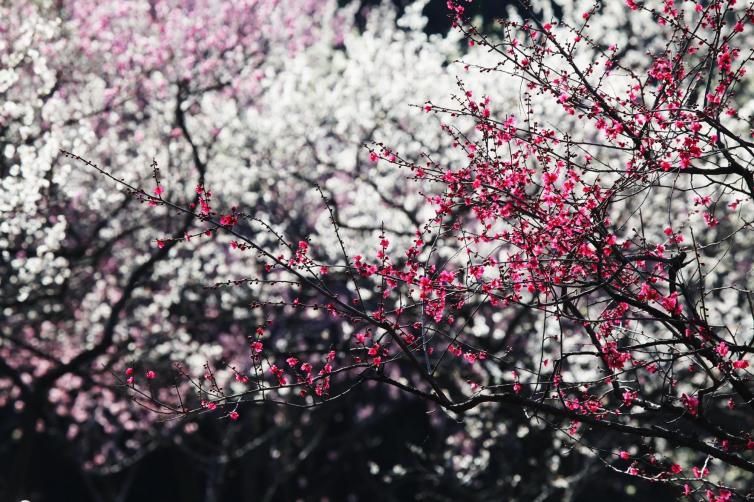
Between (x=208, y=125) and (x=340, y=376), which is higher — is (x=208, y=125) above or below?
above

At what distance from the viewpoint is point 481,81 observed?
14789mm

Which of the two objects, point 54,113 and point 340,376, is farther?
point 340,376

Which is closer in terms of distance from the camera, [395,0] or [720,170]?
[720,170]

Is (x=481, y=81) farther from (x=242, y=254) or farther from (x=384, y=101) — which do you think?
(x=242, y=254)

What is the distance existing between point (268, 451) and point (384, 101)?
1022 cm

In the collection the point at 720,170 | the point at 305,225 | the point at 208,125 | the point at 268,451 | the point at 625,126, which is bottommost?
the point at 720,170

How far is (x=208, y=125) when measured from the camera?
15453 mm

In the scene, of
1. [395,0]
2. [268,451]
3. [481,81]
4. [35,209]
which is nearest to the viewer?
[35,209]

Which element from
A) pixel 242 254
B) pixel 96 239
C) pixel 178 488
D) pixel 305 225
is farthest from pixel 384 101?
pixel 178 488

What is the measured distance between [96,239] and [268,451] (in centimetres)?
846

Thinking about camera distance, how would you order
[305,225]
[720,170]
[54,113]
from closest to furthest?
1. [720,170]
2. [54,113]
3. [305,225]

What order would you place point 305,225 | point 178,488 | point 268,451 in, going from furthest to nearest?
point 178,488, point 268,451, point 305,225

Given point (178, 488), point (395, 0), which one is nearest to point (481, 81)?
point (395, 0)

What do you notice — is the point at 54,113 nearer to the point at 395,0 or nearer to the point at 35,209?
the point at 35,209
